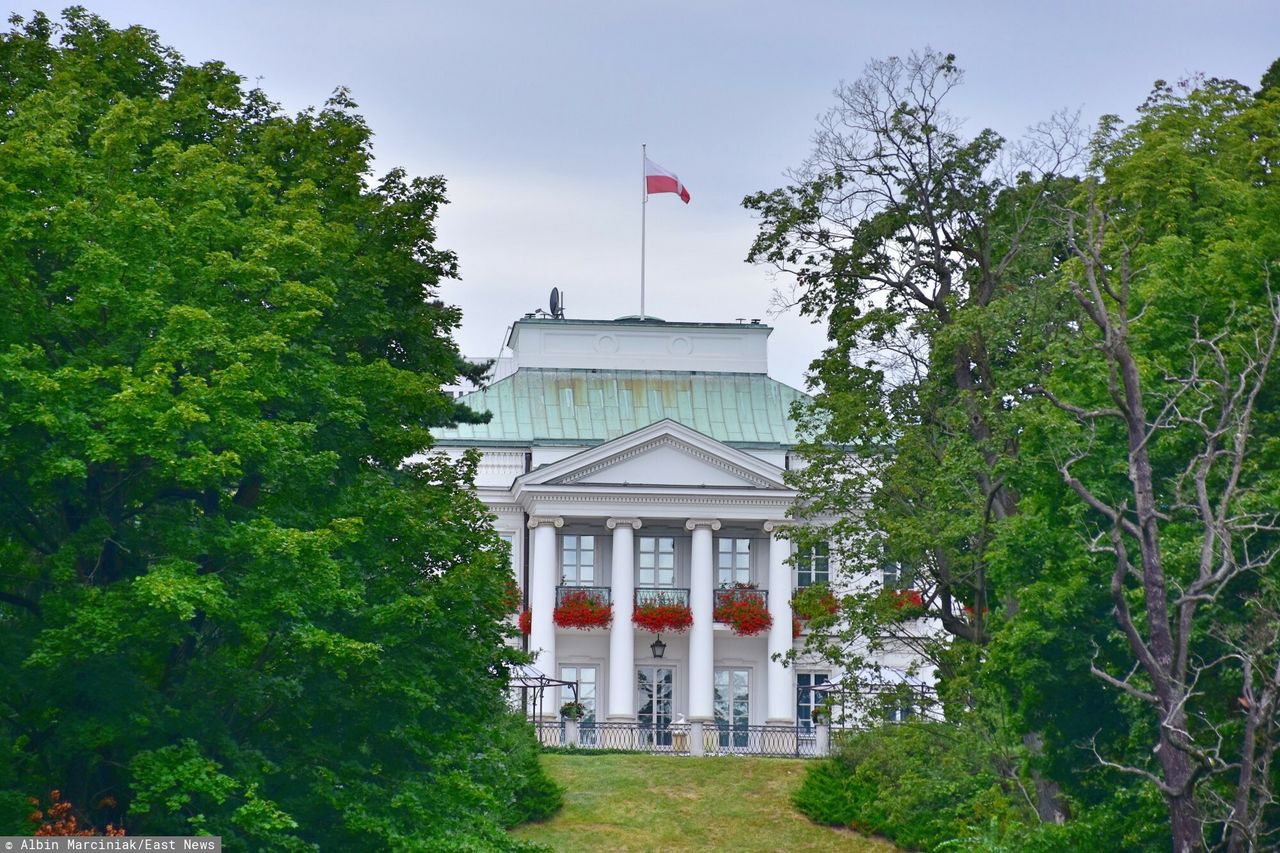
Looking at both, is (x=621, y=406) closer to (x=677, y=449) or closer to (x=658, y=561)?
(x=677, y=449)

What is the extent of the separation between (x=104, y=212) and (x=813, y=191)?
1294cm

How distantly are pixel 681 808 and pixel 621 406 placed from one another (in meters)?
20.5

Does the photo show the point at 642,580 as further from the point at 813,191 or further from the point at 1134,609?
the point at 1134,609

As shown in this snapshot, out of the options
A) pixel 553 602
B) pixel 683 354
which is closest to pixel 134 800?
pixel 553 602

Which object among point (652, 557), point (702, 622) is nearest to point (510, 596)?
point (702, 622)

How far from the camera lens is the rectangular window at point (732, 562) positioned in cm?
6150

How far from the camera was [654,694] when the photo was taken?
60.4 metres

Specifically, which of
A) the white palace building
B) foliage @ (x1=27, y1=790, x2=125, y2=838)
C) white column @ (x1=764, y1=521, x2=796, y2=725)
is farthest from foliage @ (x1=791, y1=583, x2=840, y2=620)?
white column @ (x1=764, y1=521, x2=796, y2=725)

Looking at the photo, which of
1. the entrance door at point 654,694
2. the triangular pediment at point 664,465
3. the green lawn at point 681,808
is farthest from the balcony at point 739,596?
the green lawn at point 681,808

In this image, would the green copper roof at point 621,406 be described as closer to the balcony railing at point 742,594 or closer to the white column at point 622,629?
the white column at point 622,629

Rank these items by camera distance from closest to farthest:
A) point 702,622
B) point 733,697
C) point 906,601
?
point 906,601 → point 702,622 → point 733,697

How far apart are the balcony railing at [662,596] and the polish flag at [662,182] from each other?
10688 millimetres

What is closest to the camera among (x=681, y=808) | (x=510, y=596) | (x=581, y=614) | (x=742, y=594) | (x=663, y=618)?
(x=510, y=596)

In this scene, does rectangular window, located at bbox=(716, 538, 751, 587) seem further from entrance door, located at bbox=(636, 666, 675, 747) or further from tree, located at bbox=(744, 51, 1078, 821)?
tree, located at bbox=(744, 51, 1078, 821)
